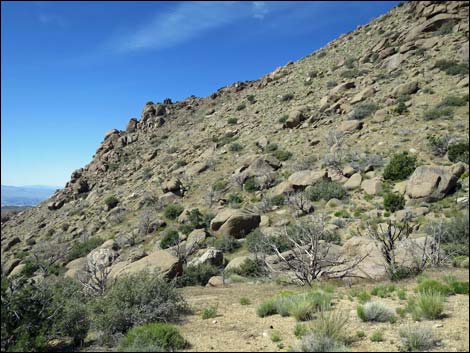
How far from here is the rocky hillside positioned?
17.8 meters

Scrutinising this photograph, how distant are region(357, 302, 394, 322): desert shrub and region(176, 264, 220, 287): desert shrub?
814cm

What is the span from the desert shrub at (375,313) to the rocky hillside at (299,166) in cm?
434

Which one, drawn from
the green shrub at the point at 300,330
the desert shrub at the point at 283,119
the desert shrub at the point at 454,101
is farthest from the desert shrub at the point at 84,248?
the desert shrub at the point at 454,101

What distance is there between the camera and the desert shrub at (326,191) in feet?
66.6

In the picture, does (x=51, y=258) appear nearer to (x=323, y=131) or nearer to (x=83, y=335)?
(x=83, y=335)

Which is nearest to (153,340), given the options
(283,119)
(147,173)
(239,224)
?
(239,224)

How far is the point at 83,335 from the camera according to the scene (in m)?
→ 7.01

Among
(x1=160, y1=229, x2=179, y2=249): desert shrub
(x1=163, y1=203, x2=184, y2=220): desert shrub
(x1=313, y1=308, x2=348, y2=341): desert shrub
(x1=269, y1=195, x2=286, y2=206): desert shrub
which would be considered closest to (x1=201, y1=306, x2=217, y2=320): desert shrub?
(x1=313, y1=308, x2=348, y2=341): desert shrub

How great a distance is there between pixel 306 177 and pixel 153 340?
1874 cm

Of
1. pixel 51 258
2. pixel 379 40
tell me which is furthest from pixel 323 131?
pixel 51 258

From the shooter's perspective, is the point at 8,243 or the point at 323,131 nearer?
the point at 323,131

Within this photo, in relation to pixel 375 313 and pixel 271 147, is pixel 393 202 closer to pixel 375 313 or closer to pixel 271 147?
pixel 375 313

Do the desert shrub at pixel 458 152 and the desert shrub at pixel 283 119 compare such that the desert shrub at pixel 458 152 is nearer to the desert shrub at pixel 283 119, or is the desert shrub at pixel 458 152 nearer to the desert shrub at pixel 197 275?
the desert shrub at pixel 197 275

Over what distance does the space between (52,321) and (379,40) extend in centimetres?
4561
